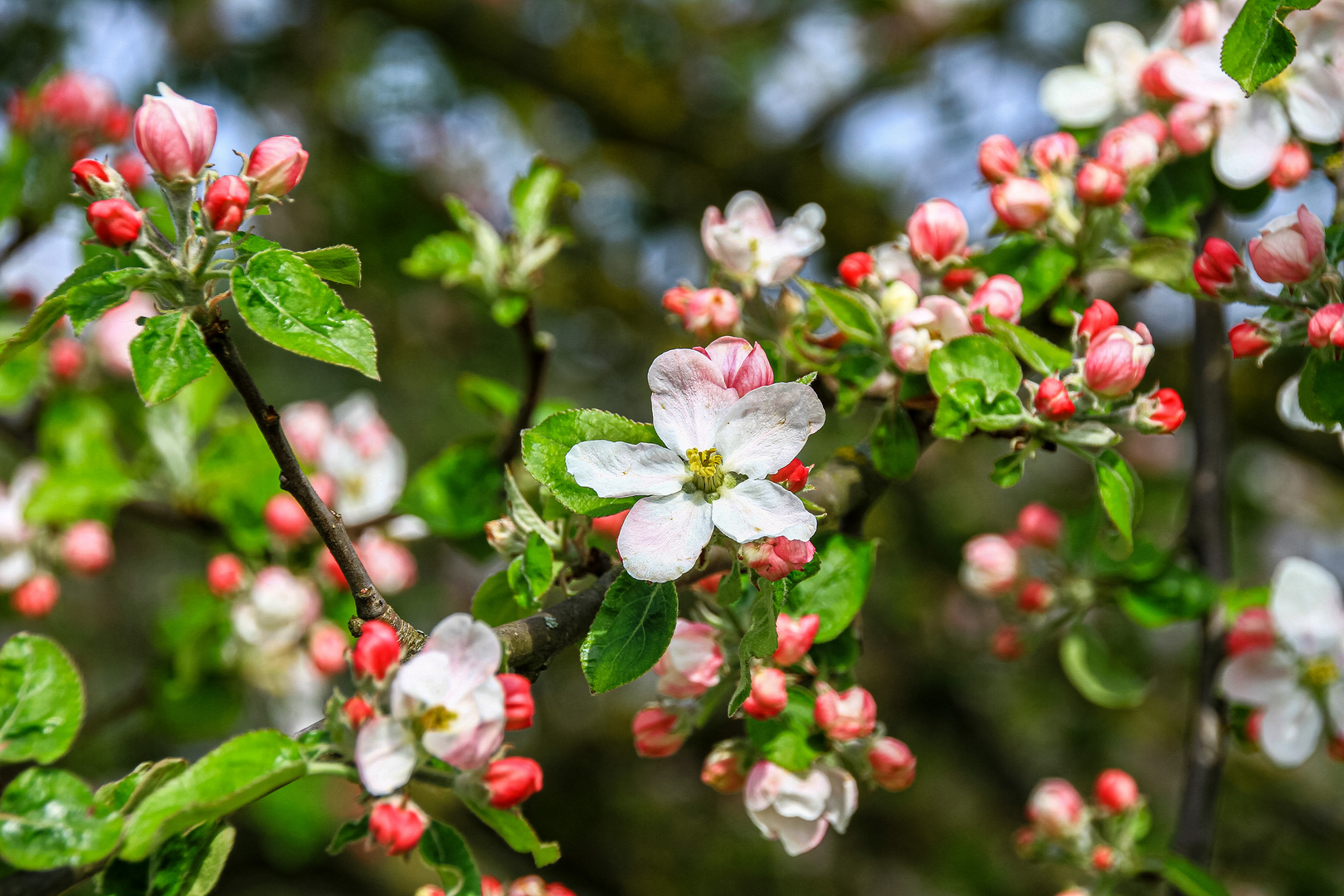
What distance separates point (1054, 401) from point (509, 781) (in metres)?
0.55

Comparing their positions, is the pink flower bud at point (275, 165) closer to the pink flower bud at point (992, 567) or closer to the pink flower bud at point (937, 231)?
the pink flower bud at point (937, 231)

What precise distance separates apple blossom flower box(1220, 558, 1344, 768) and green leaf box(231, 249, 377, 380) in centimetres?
109

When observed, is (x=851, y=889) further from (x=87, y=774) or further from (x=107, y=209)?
(x=107, y=209)

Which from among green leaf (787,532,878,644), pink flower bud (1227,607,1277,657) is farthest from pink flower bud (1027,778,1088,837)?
green leaf (787,532,878,644)

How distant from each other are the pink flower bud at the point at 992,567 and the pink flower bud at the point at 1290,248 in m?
0.64

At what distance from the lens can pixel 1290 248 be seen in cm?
90

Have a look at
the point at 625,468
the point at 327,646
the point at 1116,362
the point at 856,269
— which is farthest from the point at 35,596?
the point at 1116,362

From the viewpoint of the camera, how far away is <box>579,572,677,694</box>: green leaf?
29.5 inches

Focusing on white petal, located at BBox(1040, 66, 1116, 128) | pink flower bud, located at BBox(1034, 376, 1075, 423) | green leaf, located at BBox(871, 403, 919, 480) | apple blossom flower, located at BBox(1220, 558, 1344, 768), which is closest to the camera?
pink flower bud, located at BBox(1034, 376, 1075, 423)

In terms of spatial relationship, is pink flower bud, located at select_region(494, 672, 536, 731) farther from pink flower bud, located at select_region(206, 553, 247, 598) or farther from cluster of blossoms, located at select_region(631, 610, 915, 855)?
pink flower bud, located at select_region(206, 553, 247, 598)

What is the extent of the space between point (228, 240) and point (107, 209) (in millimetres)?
90

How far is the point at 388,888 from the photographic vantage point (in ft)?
9.04

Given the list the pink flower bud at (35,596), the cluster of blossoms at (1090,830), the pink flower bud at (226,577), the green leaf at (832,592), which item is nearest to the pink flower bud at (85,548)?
the pink flower bud at (35,596)

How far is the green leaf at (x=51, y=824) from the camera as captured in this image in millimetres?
680
